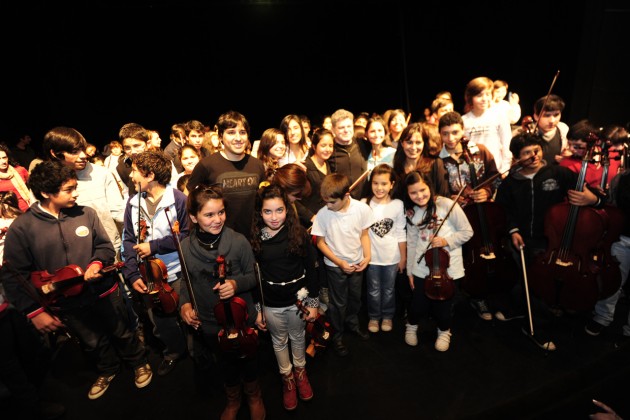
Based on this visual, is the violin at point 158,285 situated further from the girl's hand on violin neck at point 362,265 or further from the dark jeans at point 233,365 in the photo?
the girl's hand on violin neck at point 362,265

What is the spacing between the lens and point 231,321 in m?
1.70

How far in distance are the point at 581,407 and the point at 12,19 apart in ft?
28.4

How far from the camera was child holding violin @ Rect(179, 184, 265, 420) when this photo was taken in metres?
1.78

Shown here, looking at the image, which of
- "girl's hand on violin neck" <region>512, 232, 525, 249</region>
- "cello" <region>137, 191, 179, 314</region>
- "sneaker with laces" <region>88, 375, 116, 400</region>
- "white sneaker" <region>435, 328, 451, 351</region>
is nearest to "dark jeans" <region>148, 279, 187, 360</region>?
"cello" <region>137, 191, 179, 314</region>

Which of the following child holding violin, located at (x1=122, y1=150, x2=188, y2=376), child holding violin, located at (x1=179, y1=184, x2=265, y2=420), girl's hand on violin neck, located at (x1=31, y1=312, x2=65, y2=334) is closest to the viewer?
child holding violin, located at (x1=179, y1=184, x2=265, y2=420)

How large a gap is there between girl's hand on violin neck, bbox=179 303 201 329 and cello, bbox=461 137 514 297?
1.95m

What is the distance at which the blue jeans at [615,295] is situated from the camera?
7.43 feet

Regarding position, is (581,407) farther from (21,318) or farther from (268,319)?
(21,318)

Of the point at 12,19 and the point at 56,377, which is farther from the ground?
the point at 12,19

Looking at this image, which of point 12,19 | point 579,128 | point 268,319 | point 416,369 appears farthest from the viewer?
point 12,19

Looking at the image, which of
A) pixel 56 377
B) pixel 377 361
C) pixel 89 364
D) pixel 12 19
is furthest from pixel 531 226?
pixel 12 19

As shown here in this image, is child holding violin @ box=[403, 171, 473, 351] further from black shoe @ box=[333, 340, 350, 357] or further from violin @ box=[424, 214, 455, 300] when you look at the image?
black shoe @ box=[333, 340, 350, 357]

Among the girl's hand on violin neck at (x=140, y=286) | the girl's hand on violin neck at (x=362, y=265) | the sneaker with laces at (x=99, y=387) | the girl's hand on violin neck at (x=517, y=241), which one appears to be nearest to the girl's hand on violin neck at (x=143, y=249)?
the girl's hand on violin neck at (x=140, y=286)

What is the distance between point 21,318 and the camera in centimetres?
240
